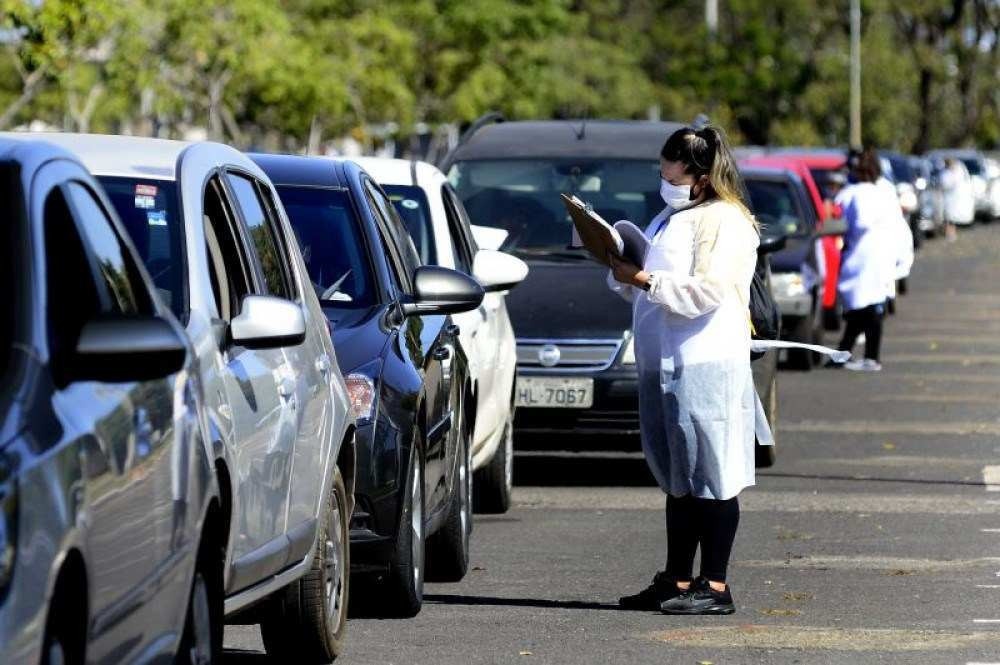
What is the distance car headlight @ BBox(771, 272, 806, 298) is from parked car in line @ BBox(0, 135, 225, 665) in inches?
661

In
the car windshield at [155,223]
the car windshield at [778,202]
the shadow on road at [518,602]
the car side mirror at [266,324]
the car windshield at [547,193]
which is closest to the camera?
the car side mirror at [266,324]

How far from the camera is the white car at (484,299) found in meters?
11.7

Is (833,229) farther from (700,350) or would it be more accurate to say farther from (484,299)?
(700,350)

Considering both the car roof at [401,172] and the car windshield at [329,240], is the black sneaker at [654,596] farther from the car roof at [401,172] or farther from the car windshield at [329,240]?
the car roof at [401,172]

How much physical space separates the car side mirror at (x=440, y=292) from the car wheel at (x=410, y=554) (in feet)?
2.29


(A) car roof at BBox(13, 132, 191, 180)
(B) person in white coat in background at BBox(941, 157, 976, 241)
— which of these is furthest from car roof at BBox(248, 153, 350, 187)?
(B) person in white coat in background at BBox(941, 157, 976, 241)

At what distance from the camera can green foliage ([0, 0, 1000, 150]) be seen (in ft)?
146

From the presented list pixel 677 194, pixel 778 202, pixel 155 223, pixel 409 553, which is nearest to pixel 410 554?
pixel 409 553

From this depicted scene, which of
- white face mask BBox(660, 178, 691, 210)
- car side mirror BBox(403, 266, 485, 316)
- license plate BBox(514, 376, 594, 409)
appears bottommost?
license plate BBox(514, 376, 594, 409)

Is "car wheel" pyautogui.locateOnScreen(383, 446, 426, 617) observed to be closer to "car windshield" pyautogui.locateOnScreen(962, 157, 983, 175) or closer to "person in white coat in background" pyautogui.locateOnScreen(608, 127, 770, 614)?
"person in white coat in background" pyautogui.locateOnScreen(608, 127, 770, 614)

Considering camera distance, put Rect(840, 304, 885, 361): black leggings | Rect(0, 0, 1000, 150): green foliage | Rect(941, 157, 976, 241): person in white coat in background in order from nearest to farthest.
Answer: Rect(840, 304, 885, 361): black leggings, Rect(0, 0, 1000, 150): green foliage, Rect(941, 157, 976, 241): person in white coat in background

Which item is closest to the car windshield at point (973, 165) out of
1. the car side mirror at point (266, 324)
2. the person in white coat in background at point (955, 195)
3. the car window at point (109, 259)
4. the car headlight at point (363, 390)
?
the person in white coat in background at point (955, 195)

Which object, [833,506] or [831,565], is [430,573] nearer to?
[831,565]

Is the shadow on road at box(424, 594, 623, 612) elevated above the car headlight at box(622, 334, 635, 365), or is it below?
below
